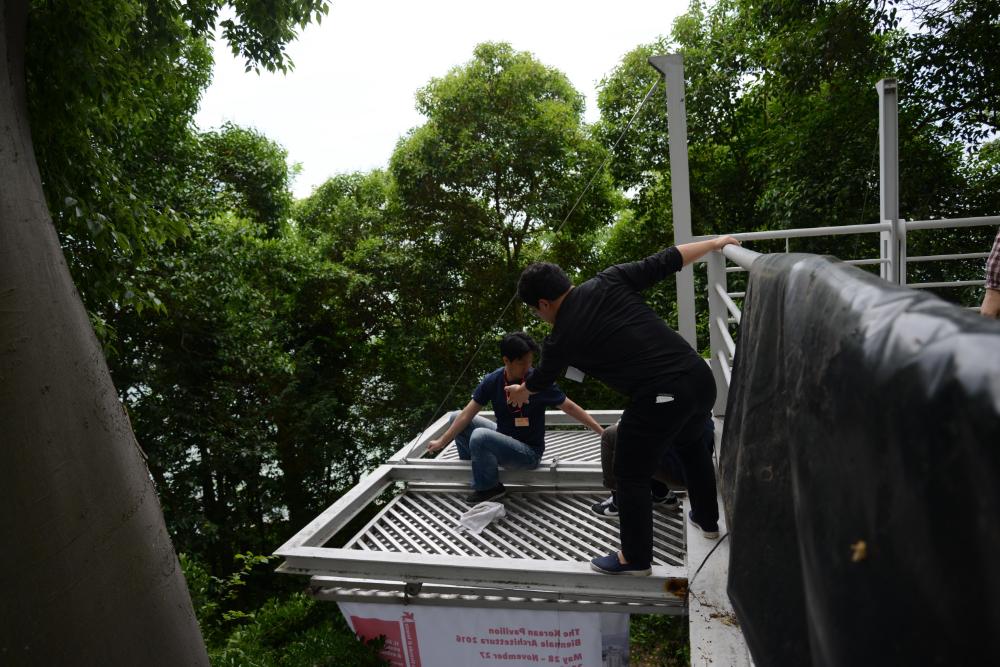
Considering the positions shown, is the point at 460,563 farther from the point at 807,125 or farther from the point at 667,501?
the point at 807,125

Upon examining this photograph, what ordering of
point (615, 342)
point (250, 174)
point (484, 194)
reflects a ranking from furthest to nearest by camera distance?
1. point (250, 174)
2. point (484, 194)
3. point (615, 342)

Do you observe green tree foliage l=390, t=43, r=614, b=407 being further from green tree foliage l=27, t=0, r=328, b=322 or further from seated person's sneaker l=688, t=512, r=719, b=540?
seated person's sneaker l=688, t=512, r=719, b=540

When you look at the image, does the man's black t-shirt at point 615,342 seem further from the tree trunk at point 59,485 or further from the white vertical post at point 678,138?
the tree trunk at point 59,485

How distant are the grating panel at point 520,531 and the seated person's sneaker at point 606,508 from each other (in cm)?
3

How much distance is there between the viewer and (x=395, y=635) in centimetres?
325

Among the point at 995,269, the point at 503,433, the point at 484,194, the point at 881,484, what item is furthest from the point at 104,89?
the point at 484,194

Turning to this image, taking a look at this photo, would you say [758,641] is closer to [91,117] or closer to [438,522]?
[438,522]

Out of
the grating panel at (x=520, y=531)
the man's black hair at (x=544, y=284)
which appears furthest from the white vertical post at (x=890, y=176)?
the man's black hair at (x=544, y=284)

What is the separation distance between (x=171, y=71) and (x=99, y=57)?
0.93 m

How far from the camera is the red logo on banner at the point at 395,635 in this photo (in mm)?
3201

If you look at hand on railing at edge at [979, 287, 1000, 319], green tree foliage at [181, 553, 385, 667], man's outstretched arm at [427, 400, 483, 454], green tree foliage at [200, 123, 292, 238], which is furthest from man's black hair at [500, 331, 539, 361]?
green tree foliage at [200, 123, 292, 238]

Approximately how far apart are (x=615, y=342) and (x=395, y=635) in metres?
2.07

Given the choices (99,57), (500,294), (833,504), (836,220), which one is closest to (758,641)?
(833,504)

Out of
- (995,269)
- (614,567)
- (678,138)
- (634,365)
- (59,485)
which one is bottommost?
(614,567)
